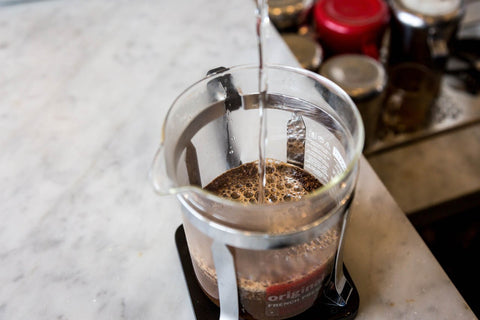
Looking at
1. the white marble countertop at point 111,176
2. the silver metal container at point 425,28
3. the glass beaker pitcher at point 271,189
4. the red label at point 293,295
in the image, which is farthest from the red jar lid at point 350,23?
the red label at point 293,295

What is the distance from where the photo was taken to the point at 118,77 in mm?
876

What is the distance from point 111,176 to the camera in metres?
0.73

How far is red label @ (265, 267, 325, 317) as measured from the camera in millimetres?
481

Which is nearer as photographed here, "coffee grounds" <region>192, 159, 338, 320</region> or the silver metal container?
"coffee grounds" <region>192, 159, 338, 320</region>

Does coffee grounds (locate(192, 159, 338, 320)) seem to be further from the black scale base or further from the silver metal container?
the silver metal container

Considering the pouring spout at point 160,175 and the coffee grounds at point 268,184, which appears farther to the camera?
the coffee grounds at point 268,184

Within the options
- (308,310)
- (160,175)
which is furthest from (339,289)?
(160,175)

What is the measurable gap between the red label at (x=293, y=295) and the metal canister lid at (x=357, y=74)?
0.70 metres

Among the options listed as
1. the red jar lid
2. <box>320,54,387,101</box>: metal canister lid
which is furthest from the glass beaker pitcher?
the red jar lid

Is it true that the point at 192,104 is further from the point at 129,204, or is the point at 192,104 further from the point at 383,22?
the point at 383,22

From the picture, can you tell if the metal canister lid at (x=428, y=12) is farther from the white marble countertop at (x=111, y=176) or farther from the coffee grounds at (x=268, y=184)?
the coffee grounds at (x=268, y=184)

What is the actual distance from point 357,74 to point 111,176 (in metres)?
0.69

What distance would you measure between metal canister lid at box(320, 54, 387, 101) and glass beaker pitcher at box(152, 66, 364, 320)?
1.91 feet

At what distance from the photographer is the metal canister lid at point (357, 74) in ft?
3.74
